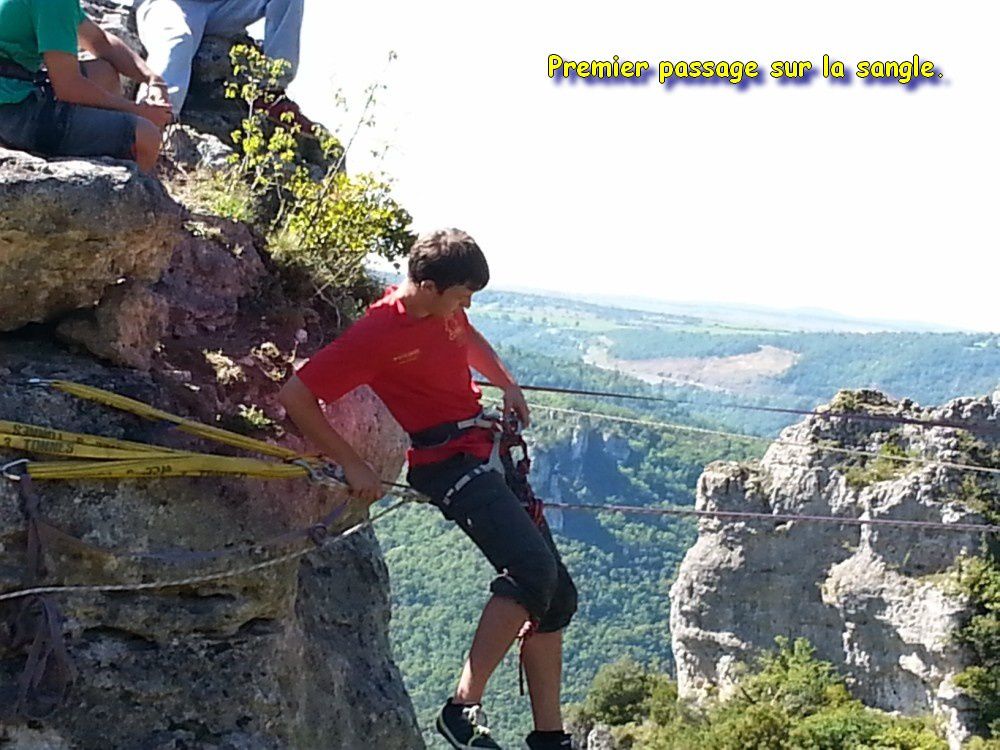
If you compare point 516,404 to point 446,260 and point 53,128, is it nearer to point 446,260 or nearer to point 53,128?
point 446,260

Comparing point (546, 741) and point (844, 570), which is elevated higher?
point (546, 741)

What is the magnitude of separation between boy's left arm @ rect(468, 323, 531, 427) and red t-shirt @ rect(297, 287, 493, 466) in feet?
0.75

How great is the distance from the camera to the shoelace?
4.80 m

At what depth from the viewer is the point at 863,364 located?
16088 centimetres

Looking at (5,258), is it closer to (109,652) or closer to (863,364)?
(109,652)

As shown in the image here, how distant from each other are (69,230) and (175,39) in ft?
12.8

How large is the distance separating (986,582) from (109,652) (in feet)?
107

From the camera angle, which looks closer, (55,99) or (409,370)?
(409,370)

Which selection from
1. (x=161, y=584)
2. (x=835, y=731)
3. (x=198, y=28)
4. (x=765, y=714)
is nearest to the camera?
(x=161, y=584)

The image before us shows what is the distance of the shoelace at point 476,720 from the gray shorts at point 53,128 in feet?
8.23

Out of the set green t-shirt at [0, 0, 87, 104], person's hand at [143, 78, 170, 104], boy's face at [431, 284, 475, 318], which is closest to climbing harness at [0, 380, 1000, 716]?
boy's face at [431, 284, 475, 318]

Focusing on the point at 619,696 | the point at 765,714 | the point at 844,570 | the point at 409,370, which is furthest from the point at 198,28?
the point at 619,696

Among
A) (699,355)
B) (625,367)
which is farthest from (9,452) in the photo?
(699,355)

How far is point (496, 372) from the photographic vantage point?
18.6 feet
